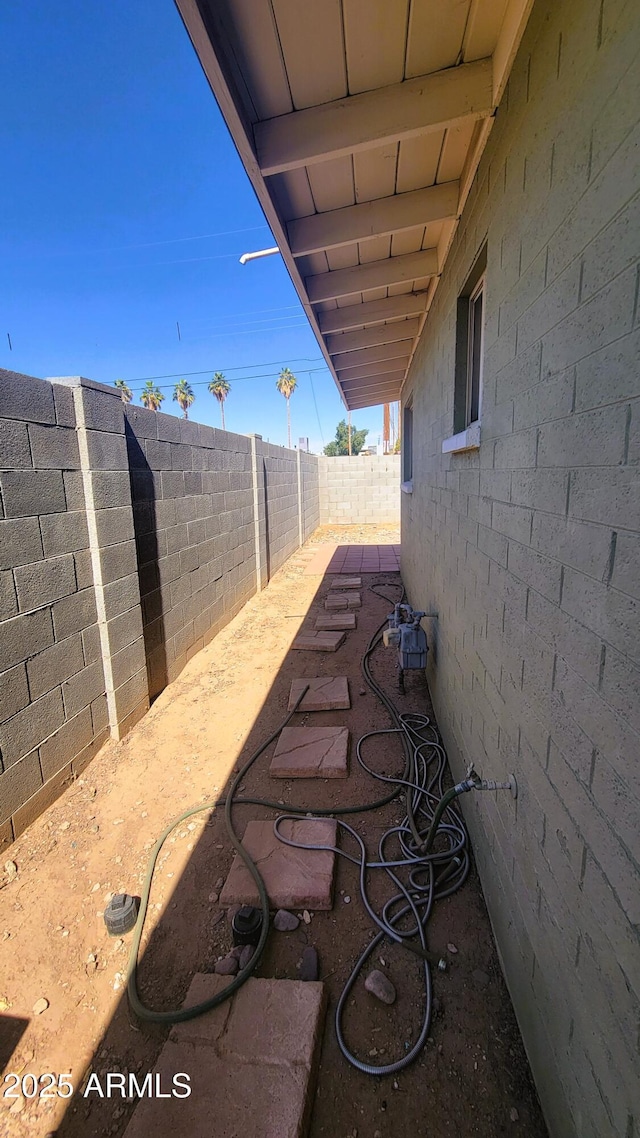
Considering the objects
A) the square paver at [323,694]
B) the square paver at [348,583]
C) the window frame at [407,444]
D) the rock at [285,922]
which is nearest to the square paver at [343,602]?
the square paver at [348,583]

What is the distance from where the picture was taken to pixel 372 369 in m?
5.73

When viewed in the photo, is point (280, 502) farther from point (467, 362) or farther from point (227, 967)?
point (227, 967)

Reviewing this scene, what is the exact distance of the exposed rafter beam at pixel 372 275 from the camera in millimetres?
2936

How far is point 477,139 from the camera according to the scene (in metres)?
→ 1.83

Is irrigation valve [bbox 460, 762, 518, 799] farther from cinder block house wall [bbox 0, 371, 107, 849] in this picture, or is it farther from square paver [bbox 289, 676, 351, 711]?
cinder block house wall [bbox 0, 371, 107, 849]

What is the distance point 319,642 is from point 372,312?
9.88ft

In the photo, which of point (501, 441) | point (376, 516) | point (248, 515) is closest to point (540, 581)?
point (501, 441)

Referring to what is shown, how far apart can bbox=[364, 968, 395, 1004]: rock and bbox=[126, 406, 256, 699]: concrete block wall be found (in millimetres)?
2597

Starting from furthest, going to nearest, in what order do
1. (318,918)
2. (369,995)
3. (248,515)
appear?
(248,515)
(318,918)
(369,995)

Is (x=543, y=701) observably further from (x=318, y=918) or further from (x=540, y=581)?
(x=318, y=918)

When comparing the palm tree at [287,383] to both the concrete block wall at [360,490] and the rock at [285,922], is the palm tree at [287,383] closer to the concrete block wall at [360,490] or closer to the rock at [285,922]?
the concrete block wall at [360,490]

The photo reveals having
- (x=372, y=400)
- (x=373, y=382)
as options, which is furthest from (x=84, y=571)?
(x=372, y=400)

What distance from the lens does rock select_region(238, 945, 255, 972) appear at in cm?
158

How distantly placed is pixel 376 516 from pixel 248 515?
832 cm
